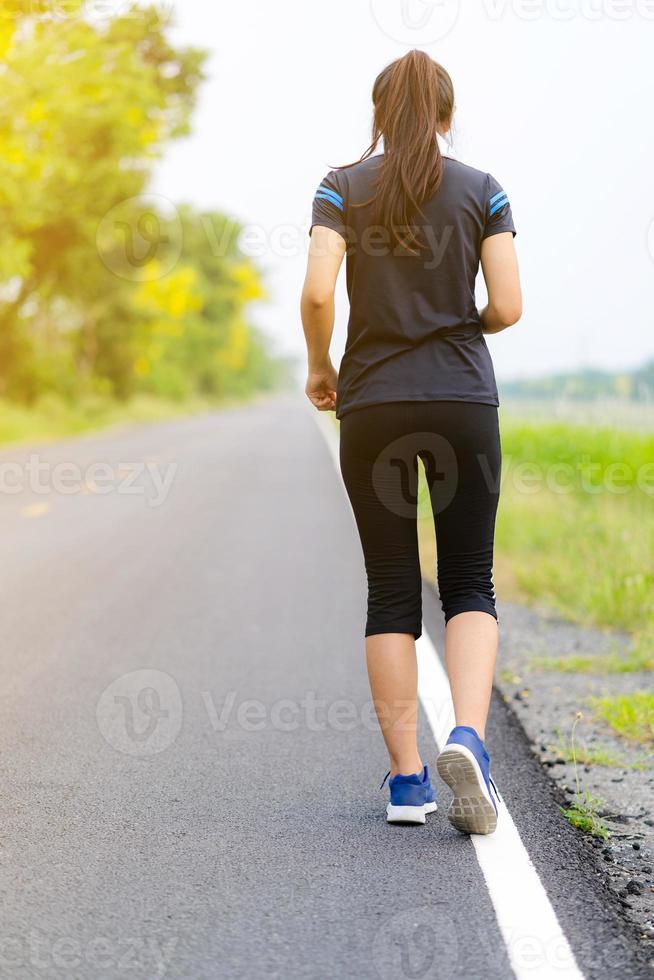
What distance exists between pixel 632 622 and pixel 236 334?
6892 cm

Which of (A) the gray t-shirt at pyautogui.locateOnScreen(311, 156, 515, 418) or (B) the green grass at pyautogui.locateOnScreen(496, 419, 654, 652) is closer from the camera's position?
(A) the gray t-shirt at pyautogui.locateOnScreen(311, 156, 515, 418)

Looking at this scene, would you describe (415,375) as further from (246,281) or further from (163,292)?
(246,281)

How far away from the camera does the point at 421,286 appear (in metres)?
3.28

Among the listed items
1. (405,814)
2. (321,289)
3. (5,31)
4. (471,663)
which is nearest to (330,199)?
(321,289)

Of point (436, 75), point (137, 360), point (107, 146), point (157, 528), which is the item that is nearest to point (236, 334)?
point (137, 360)

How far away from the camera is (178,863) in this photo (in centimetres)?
312

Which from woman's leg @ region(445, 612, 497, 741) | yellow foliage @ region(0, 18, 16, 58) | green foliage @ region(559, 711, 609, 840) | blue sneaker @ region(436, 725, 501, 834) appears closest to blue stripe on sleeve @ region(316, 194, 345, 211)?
woman's leg @ region(445, 612, 497, 741)

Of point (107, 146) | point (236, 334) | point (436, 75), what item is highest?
point (107, 146)

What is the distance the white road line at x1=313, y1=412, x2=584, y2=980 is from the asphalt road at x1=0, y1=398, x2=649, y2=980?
0.02m

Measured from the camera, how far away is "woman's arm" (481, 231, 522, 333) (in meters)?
3.33

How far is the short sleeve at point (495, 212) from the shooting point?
3.31 metres

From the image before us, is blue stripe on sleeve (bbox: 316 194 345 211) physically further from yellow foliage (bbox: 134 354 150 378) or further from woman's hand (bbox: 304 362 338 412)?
yellow foliage (bbox: 134 354 150 378)

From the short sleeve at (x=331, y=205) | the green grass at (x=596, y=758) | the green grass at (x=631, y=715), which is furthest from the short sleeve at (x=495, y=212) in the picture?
the green grass at (x=631, y=715)

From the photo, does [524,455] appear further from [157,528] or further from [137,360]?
[137,360]
